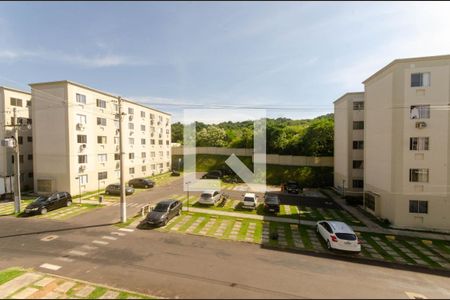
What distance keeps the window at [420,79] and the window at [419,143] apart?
4478 millimetres

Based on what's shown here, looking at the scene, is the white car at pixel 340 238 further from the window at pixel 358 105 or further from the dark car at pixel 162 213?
the window at pixel 358 105

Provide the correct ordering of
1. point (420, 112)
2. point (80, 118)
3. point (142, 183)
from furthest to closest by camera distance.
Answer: point (142, 183), point (80, 118), point (420, 112)

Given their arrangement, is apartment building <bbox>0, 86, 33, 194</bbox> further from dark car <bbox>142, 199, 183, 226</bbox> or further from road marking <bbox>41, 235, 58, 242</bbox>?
dark car <bbox>142, 199, 183, 226</bbox>

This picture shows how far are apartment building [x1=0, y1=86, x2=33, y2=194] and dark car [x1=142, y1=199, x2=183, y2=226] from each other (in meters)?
21.5

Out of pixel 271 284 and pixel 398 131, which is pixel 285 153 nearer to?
pixel 398 131

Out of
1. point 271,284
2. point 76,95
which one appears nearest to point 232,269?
point 271,284

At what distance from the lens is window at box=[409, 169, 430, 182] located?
19.6 meters

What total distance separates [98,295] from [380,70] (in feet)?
89.3

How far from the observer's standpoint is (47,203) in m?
21.4

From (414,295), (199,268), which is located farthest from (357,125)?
(199,268)

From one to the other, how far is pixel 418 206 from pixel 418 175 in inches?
102

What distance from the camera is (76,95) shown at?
28.3m

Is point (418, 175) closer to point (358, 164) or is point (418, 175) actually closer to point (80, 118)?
point (358, 164)

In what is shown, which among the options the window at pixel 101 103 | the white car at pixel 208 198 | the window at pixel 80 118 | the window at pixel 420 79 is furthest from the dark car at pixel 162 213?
the window at pixel 420 79
